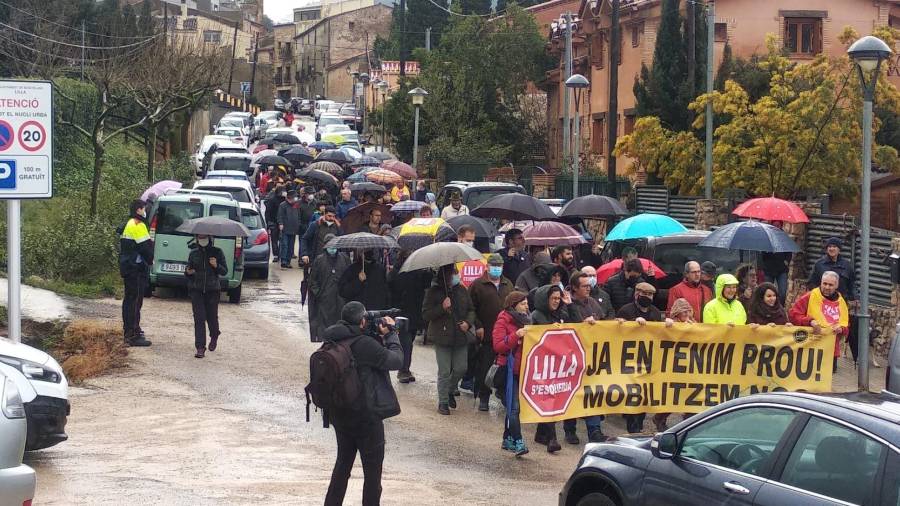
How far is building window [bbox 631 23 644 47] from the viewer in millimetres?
40188

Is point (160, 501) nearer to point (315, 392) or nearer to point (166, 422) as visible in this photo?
point (315, 392)

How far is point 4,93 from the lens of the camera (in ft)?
37.8

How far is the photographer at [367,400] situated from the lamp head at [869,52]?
7290 millimetres

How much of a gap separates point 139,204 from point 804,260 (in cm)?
1193

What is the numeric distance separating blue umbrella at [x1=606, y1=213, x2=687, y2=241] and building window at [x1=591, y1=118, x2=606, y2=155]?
91.0 ft

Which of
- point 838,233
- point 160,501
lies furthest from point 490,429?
point 838,233

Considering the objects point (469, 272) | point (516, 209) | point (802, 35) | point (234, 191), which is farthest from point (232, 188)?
point (802, 35)

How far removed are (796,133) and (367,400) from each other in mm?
19404

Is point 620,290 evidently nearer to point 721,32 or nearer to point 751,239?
point 751,239

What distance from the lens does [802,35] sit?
38250 millimetres

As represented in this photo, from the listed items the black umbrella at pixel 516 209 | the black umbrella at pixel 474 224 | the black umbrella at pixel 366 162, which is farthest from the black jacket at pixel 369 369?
the black umbrella at pixel 366 162

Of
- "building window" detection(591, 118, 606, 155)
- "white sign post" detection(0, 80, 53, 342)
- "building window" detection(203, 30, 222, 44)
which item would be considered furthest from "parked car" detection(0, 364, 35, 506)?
"building window" detection(203, 30, 222, 44)

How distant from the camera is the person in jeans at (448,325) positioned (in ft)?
43.8

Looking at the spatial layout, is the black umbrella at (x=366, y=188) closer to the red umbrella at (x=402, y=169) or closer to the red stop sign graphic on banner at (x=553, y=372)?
the red umbrella at (x=402, y=169)
